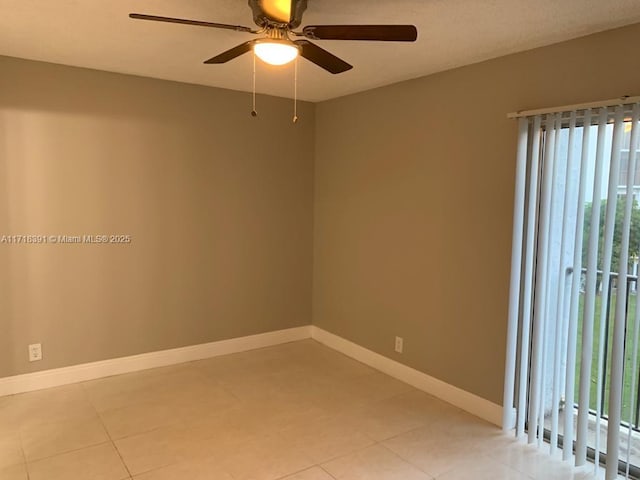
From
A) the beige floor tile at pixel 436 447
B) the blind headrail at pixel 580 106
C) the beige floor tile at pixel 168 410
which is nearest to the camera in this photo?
the blind headrail at pixel 580 106

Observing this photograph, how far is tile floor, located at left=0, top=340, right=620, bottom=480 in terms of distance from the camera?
2561mm

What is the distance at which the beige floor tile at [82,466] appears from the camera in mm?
2455

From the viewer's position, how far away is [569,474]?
258 cm

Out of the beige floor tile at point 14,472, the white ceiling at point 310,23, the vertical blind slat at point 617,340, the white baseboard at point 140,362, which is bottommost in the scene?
the beige floor tile at point 14,472

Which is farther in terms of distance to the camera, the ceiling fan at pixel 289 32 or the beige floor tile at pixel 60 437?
the beige floor tile at pixel 60 437

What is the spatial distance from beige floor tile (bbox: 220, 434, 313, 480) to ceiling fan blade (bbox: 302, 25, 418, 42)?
2138 millimetres

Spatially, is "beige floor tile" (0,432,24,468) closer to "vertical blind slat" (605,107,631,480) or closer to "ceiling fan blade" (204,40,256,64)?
"ceiling fan blade" (204,40,256,64)

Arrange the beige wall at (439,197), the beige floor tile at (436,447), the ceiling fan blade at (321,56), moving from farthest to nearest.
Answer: the beige wall at (439,197) → the beige floor tile at (436,447) → the ceiling fan blade at (321,56)

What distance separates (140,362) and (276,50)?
283 centimetres

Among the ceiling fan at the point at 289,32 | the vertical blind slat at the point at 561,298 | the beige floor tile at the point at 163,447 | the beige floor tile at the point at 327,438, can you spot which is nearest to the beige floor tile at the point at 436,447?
the beige floor tile at the point at 327,438

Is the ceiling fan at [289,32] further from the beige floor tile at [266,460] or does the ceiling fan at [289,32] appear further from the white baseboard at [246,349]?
the white baseboard at [246,349]

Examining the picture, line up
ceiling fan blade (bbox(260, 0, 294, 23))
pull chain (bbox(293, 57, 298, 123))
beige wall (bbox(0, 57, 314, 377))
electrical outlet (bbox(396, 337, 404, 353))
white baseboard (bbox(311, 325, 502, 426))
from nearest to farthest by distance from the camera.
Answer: ceiling fan blade (bbox(260, 0, 294, 23)), white baseboard (bbox(311, 325, 502, 426)), pull chain (bbox(293, 57, 298, 123)), beige wall (bbox(0, 57, 314, 377)), electrical outlet (bbox(396, 337, 404, 353))

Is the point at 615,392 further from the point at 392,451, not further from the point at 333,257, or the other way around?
the point at 333,257

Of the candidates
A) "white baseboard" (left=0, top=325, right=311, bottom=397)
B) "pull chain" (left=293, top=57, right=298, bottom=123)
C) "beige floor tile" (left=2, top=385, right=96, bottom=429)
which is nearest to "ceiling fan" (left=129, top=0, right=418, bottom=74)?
"pull chain" (left=293, top=57, right=298, bottom=123)
